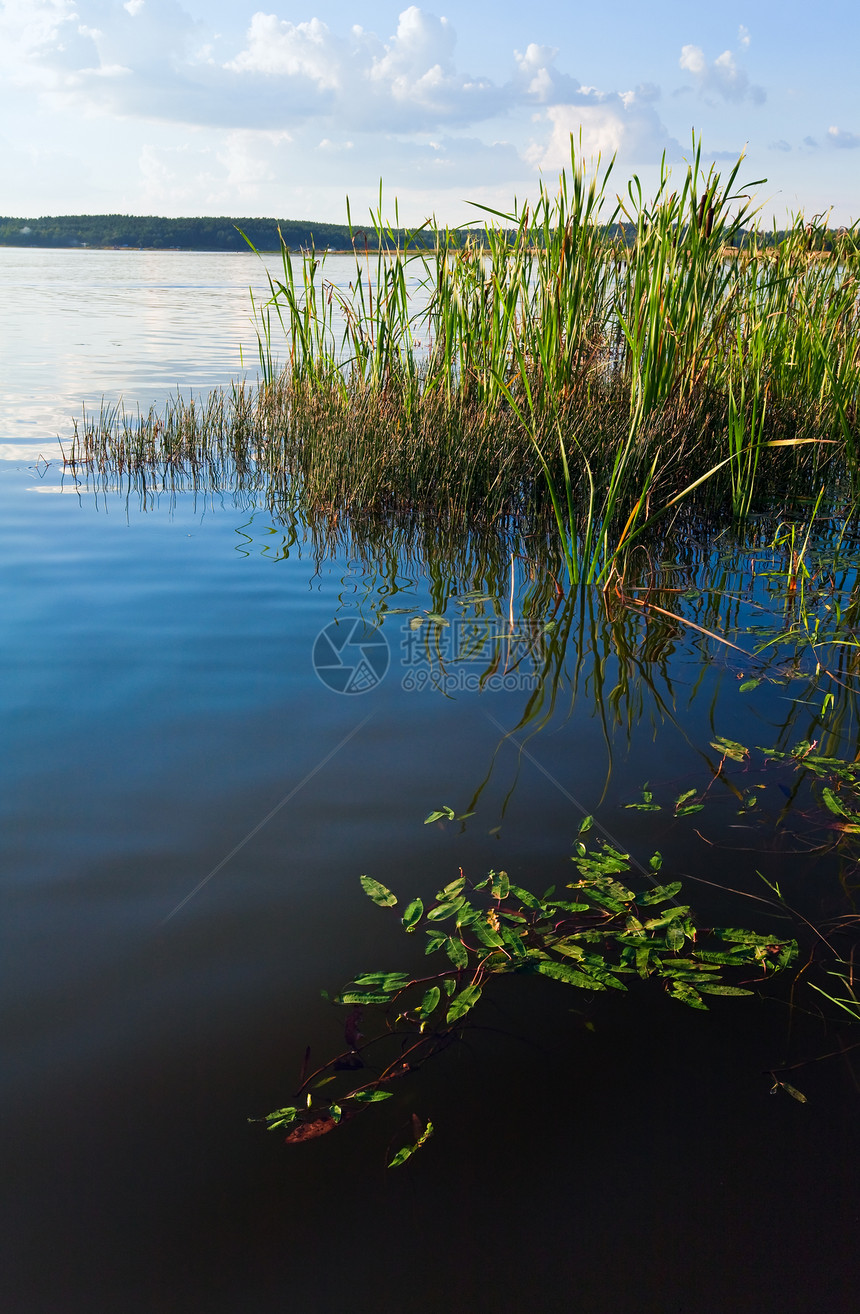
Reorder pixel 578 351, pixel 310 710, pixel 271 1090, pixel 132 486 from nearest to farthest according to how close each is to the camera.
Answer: pixel 271 1090 < pixel 310 710 < pixel 578 351 < pixel 132 486

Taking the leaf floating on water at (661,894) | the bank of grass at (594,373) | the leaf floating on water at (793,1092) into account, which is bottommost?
the leaf floating on water at (793,1092)

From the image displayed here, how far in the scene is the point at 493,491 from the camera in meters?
4.99

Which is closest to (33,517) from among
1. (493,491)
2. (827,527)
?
(493,491)

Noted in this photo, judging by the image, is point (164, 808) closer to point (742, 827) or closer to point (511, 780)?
point (511, 780)

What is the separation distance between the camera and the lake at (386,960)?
1215 mm

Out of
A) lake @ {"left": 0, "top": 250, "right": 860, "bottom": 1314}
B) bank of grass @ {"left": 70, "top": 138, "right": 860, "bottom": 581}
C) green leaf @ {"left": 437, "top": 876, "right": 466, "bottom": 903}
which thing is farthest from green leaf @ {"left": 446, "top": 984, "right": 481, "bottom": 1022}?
bank of grass @ {"left": 70, "top": 138, "right": 860, "bottom": 581}

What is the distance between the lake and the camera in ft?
3.99

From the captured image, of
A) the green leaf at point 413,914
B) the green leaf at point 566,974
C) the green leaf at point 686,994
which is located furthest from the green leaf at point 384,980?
the green leaf at point 686,994

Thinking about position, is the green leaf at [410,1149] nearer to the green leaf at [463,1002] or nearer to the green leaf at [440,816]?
the green leaf at [463,1002]

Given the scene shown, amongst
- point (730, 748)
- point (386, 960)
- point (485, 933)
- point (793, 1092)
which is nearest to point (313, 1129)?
point (386, 960)

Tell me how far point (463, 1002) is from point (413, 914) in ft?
0.91

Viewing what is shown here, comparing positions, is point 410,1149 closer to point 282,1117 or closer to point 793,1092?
point 282,1117

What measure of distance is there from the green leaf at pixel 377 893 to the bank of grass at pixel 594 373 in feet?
7.88

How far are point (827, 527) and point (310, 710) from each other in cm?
360
